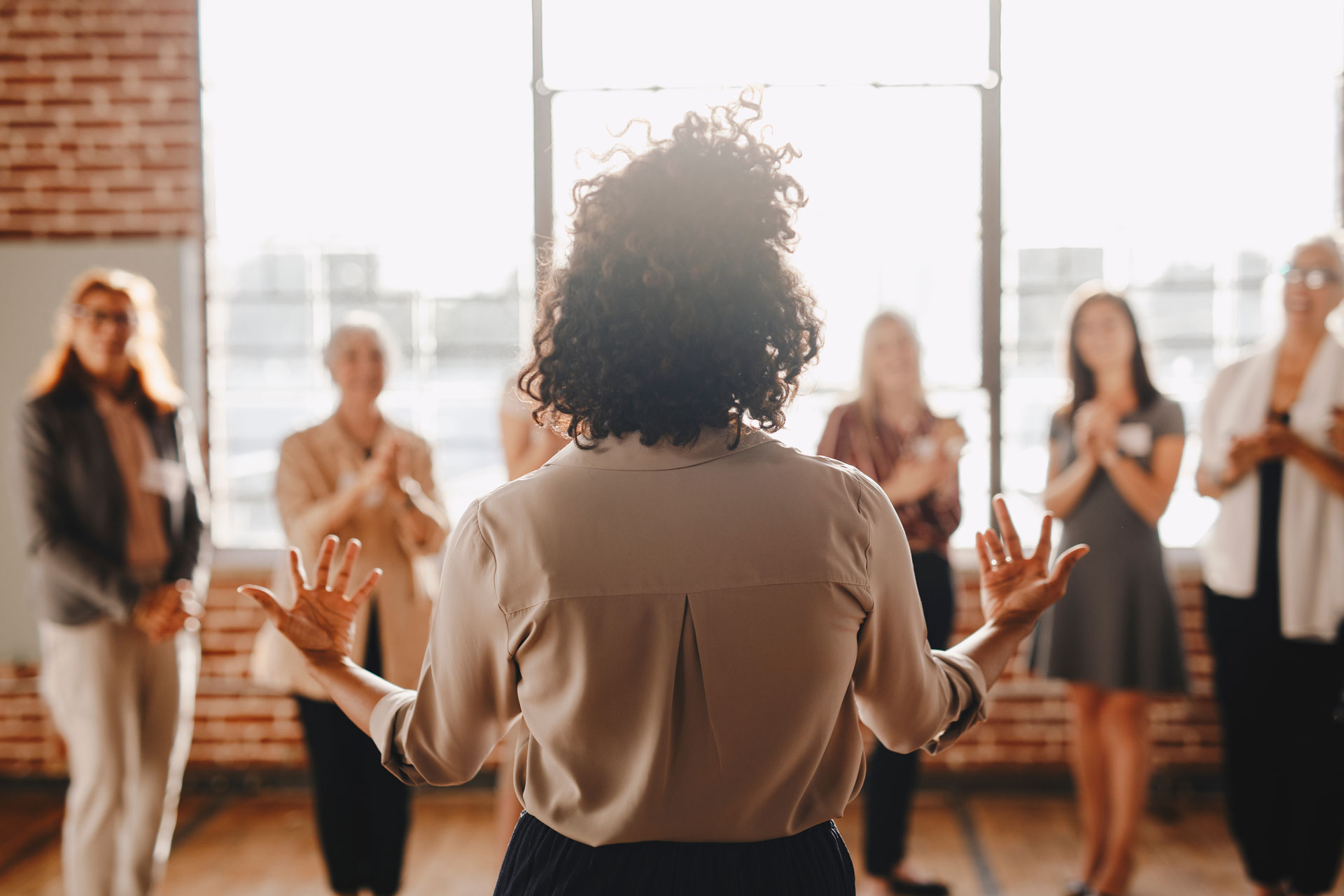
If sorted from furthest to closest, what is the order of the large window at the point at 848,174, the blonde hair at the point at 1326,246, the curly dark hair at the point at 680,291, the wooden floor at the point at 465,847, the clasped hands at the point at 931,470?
the large window at the point at 848,174 < the wooden floor at the point at 465,847 < the clasped hands at the point at 931,470 < the blonde hair at the point at 1326,246 < the curly dark hair at the point at 680,291

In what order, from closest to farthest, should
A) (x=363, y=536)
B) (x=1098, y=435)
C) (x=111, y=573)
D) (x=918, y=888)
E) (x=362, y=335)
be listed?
(x=111, y=573), (x=363, y=536), (x=362, y=335), (x=1098, y=435), (x=918, y=888)

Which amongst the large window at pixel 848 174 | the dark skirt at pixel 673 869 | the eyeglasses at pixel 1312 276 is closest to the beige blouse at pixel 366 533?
the large window at pixel 848 174

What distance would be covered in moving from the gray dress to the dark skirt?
6.56ft

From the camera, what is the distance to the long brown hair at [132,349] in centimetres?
248

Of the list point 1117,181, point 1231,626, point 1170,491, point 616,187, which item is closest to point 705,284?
point 616,187

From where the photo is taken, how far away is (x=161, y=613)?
2436 mm

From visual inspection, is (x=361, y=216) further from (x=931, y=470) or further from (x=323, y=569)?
(x=323, y=569)

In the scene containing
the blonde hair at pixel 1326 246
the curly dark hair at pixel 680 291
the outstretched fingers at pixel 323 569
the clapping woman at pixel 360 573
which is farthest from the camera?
the blonde hair at pixel 1326 246

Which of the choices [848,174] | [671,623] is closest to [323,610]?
[671,623]

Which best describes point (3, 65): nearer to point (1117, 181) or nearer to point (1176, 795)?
point (1117, 181)

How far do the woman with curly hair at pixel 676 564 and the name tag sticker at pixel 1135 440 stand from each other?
2.00 m

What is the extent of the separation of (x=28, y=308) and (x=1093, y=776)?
4.14 m

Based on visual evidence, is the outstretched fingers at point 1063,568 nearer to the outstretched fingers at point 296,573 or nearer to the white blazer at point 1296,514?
the outstretched fingers at point 296,573

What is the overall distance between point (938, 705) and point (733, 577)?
35cm
